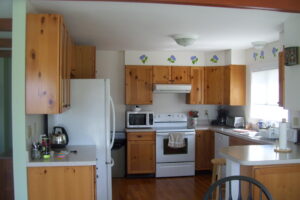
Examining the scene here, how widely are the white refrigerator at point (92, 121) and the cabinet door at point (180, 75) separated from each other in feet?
7.10

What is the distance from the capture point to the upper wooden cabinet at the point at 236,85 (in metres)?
4.88

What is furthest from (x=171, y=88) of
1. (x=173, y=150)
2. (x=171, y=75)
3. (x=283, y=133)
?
(x=283, y=133)

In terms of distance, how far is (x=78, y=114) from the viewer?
3.17 m

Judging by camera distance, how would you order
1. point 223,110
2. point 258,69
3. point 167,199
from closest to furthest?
1. point 167,199
2. point 258,69
3. point 223,110

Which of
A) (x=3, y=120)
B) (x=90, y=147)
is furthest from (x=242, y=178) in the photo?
(x=3, y=120)

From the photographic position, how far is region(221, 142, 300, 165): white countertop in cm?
240

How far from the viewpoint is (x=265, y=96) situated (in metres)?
4.54

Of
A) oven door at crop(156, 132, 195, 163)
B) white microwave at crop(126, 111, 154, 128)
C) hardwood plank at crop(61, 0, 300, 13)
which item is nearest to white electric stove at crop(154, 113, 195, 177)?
oven door at crop(156, 132, 195, 163)

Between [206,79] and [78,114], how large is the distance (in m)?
2.86

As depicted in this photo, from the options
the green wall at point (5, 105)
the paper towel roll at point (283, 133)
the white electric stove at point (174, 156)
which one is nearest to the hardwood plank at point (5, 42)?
the green wall at point (5, 105)

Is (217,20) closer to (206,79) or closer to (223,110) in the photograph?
(206,79)

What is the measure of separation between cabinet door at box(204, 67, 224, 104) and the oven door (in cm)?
82

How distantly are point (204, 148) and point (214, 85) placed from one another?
3.92 feet

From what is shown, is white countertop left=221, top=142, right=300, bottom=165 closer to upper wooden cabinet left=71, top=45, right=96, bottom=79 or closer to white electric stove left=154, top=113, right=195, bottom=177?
white electric stove left=154, top=113, right=195, bottom=177
